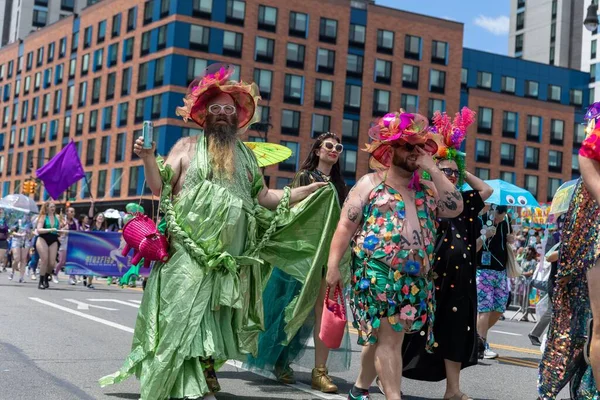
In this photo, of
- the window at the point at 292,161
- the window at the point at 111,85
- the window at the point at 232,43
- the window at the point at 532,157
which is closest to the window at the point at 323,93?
the window at the point at 292,161

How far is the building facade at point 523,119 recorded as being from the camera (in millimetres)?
76750

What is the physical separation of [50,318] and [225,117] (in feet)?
21.8

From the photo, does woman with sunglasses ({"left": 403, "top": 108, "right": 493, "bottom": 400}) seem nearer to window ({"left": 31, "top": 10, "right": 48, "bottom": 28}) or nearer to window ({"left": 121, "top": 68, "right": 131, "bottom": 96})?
window ({"left": 121, "top": 68, "right": 131, "bottom": 96})

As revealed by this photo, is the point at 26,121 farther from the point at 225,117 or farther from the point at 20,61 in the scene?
the point at 225,117

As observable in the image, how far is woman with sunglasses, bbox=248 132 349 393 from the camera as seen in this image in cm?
710

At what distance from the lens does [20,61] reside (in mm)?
85625

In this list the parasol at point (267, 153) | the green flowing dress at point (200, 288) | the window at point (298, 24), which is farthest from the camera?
the window at point (298, 24)

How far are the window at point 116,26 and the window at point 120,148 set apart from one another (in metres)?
8.19

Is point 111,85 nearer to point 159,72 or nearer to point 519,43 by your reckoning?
point 159,72

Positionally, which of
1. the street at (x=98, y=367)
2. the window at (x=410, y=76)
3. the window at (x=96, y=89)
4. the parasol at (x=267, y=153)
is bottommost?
the street at (x=98, y=367)

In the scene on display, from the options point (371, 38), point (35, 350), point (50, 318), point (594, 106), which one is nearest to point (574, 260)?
point (594, 106)

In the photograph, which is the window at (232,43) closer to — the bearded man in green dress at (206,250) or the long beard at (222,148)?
the bearded man in green dress at (206,250)

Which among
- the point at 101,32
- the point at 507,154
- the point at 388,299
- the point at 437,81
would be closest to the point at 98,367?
the point at 388,299

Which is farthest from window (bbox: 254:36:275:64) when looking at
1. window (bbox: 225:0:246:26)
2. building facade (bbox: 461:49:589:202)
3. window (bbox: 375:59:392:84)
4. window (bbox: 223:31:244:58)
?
building facade (bbox: 461:49:589:202)
